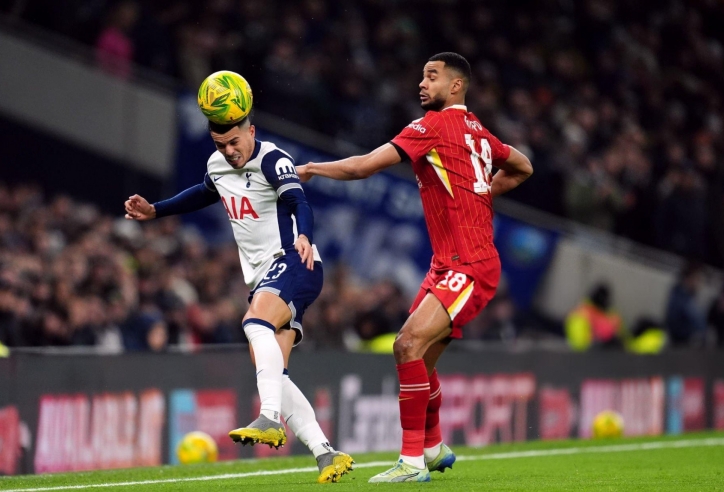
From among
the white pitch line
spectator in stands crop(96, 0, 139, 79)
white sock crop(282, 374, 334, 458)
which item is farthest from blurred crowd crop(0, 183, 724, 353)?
white sock crop(282, 374, 334, 458)

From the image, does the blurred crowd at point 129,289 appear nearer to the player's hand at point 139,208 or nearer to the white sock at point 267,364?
the player's hand at point 139,208

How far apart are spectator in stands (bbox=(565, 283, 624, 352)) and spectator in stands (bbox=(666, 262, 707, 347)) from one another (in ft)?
2.74

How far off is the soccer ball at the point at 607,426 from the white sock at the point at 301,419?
23.7 ft

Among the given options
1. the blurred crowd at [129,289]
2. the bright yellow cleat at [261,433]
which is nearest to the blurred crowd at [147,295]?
the blurred crowd at [129,289]

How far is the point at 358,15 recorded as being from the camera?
18.1 m

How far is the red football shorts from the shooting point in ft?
22.9

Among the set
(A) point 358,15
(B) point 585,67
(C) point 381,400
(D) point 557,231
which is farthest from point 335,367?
(B) point 585,67

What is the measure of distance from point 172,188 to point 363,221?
245cm

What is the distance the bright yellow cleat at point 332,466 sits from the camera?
678cm

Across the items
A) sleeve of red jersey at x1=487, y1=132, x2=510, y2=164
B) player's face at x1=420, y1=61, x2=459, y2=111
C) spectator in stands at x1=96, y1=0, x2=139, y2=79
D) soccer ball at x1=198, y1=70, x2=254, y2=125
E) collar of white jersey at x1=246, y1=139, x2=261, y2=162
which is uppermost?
spectator in stands at x1=96, y1=0, x2=139, y2=79

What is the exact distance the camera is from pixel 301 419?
6938 millimetres

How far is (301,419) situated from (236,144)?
1.55 m

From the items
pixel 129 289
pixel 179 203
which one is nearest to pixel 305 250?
pixel 179 203

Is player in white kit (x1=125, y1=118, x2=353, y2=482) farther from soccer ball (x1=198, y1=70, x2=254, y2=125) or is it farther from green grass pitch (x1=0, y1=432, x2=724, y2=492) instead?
green grass pitch (x1=0, y1=432, x2=724, y2=492)
